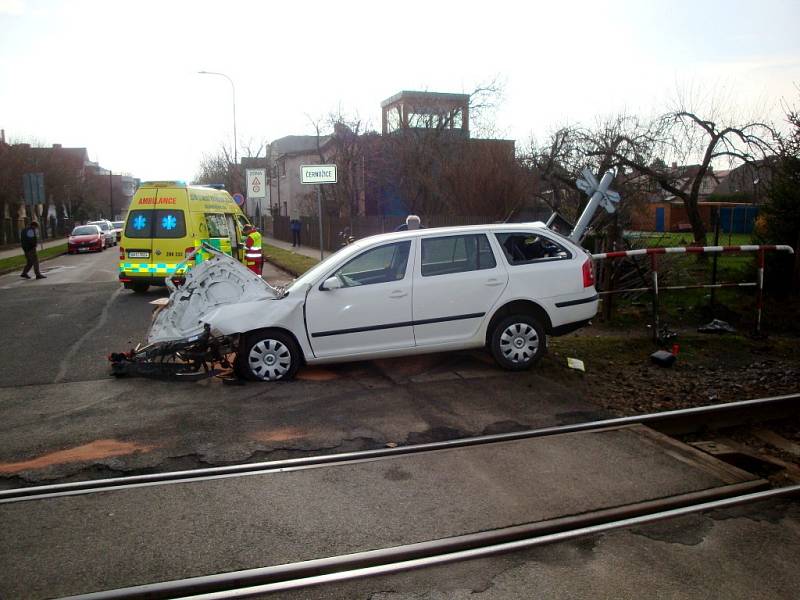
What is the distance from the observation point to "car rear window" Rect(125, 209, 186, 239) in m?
16.2

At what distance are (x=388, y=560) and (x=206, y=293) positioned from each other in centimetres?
487

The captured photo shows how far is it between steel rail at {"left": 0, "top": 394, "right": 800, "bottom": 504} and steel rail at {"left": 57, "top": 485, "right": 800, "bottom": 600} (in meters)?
1.46

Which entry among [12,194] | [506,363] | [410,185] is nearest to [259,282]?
[506,363]

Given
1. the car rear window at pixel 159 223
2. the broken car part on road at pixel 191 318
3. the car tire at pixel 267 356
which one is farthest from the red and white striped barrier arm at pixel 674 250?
the car rear window at pixel 159 223

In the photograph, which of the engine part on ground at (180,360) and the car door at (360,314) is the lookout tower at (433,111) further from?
the engine part on ground at (180,360)

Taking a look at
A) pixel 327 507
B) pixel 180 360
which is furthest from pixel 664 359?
pixel 180 360

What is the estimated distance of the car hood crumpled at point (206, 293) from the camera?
7863mm

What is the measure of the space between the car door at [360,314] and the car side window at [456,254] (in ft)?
0.85

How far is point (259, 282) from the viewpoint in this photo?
26.2 feet

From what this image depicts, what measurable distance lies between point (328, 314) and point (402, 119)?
27.8 m

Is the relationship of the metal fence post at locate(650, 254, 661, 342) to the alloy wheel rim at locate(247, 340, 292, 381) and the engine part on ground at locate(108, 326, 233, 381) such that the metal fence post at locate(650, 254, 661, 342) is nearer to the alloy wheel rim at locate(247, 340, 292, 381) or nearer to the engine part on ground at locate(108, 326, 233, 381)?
the alloy wheel rim at locate(247, 340, 292, 381)

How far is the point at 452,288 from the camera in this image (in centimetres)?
773

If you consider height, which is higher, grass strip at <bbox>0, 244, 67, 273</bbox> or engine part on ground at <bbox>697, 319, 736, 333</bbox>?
engine part on ground at <bbox>697, 319, 736, 333</bbox>

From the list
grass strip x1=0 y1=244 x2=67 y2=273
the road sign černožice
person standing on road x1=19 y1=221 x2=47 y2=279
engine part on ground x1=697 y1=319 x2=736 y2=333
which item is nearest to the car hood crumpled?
engine part on ground x1=697 y1=319 x2=736 y2=333
